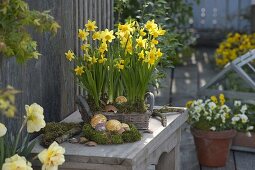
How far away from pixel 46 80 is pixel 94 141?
52 cm

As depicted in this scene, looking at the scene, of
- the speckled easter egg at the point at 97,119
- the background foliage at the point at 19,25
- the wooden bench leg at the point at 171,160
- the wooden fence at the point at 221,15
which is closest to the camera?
the background foliage at the point at 19,25

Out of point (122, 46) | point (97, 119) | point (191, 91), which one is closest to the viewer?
point (97, 119)

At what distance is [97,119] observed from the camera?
3.36 meters

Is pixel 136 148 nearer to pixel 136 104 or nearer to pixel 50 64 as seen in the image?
pixel 136 104

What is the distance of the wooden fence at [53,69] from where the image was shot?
3.33m

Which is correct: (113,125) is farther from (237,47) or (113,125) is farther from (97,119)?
(237,47)

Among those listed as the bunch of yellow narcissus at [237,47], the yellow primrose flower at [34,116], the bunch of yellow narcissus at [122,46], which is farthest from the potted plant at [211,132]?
the bunch of yellow narcissus at [237,47]

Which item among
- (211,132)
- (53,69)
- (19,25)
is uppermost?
(19,25)

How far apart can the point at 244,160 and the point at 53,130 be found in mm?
2267

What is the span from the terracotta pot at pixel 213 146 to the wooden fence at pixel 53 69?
1.34 meters

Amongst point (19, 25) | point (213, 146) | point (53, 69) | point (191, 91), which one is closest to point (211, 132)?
point (213, 146)

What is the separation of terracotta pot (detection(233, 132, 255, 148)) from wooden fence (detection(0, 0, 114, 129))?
5.72ft

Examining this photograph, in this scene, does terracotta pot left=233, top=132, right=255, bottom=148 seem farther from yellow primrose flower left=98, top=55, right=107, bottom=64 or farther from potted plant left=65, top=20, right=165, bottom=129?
yellow primrose flower left=98, top=55, right=107, bottom=64

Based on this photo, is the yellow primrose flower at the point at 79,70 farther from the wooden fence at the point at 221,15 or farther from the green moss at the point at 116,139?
the wooden fence at the point at 221,15
